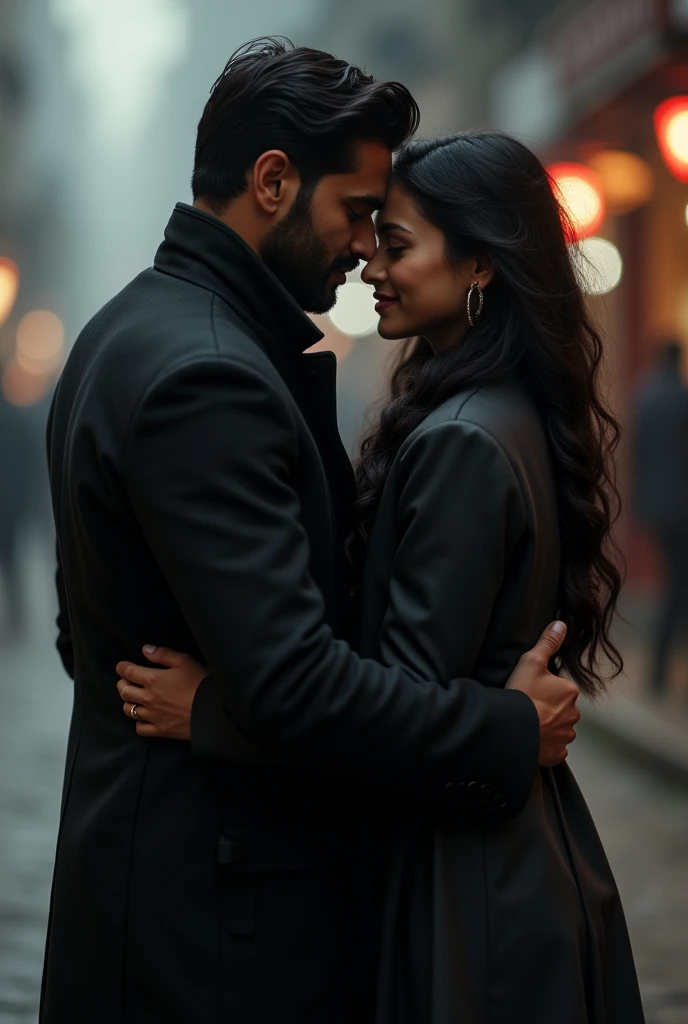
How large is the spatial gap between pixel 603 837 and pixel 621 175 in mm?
7483

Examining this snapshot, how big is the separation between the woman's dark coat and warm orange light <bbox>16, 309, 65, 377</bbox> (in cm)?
3243

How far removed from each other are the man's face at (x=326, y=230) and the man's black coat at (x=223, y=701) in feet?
0.43

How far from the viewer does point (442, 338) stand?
108 inches

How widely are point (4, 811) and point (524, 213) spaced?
4925mm

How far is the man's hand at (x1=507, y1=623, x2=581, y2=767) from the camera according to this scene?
7.50 feet

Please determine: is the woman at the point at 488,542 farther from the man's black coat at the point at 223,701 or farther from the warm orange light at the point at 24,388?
the warm orange light at the point at 24,388

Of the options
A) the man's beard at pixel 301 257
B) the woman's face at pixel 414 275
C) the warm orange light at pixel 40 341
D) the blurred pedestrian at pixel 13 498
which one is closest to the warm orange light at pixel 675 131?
the woman's face at pixel 414 275

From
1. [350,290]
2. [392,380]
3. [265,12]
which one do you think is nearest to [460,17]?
[350,290]

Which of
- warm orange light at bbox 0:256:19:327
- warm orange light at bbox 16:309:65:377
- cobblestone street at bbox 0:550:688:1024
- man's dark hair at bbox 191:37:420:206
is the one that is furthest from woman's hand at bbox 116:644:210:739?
warm orange light at bbox 16:309:65:377

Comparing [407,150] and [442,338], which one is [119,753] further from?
[407,150]

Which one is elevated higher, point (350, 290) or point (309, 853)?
point (350, 290)

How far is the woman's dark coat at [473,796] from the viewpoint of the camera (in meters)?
2.22

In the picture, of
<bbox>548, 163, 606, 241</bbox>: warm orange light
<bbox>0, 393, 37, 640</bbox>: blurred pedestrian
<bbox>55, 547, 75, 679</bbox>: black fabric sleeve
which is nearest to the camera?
<bbox>55, 547, 75, 679</bbox>: black fabric sleeve

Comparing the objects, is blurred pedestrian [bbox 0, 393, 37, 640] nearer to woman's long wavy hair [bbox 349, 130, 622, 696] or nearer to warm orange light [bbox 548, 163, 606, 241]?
warm orange light [bbox 548, 163, 606, 241]
